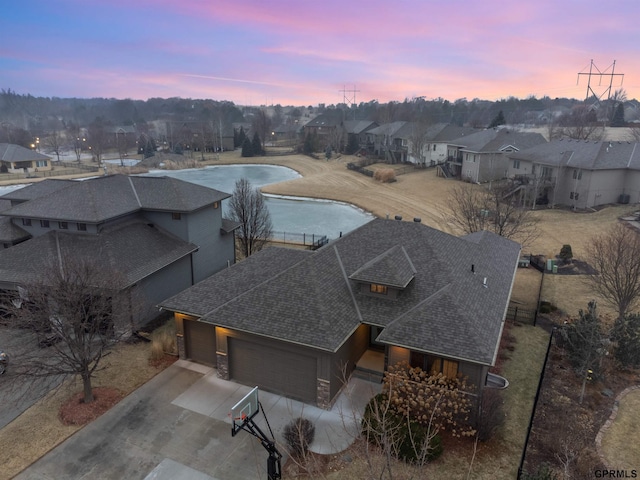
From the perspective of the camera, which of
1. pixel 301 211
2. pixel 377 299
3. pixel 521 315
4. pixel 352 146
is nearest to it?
pixel 377 299

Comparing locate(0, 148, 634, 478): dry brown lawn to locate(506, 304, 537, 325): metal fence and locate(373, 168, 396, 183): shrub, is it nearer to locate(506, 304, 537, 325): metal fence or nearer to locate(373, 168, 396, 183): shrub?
locate(373, 168, 396, 183): shrub

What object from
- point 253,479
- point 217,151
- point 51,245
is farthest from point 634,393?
point 217,151

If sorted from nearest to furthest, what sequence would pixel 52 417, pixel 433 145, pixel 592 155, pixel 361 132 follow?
pixel 52 417
pixel 592 155
pixel 433 145
pixel 361 132

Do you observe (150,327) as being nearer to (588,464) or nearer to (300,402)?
(300,402)

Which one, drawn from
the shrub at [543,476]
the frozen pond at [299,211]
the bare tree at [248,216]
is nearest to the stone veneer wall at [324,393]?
the shrub at [543,476]

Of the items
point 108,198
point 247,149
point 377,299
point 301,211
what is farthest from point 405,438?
point 247,149

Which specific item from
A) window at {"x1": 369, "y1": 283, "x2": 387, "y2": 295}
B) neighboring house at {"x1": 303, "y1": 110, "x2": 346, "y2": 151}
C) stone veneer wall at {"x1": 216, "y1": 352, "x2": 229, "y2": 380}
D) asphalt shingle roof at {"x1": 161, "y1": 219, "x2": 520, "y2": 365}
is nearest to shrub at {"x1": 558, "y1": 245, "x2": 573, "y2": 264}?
asphalt shingle roof at {"x1": 161, "y1": 219, "x2": 520, "y2": 365}

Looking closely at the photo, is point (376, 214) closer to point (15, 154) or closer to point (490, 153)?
point (490, 153)
